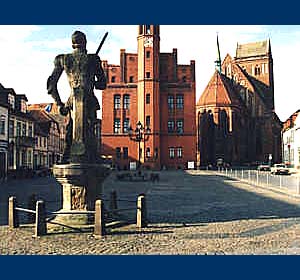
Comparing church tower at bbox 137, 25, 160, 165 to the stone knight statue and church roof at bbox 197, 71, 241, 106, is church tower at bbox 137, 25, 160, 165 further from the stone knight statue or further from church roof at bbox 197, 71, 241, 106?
the stone knight statue

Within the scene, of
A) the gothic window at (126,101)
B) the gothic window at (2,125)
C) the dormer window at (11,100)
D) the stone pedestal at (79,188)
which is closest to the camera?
the stone pedestal at (79,188)

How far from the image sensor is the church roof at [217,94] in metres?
84.6

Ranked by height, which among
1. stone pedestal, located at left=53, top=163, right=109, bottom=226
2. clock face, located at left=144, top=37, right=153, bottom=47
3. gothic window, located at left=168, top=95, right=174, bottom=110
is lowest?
stone pedestal, located at left=53, top=163, right=109, bottom=226

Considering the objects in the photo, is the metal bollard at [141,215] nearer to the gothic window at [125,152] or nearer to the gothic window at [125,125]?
the gothic window at [125,152]

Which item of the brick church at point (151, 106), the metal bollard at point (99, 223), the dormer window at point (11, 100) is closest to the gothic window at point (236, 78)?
the brick church at point (151, 106)

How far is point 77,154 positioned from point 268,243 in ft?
15.9

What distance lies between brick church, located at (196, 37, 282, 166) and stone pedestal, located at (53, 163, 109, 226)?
6624 cm

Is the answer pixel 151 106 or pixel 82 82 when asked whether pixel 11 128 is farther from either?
pixel 82 82

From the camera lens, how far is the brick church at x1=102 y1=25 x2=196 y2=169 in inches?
2603

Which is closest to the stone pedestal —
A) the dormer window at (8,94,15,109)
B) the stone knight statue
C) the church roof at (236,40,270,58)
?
the stone knight statue

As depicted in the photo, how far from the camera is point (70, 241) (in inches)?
344

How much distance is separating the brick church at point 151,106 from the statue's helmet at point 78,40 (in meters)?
54.5

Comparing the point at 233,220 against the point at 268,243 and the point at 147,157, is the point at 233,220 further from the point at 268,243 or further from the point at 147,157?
the point at 147,157

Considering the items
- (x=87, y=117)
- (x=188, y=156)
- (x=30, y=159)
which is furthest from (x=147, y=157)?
(x=87, y=117)
